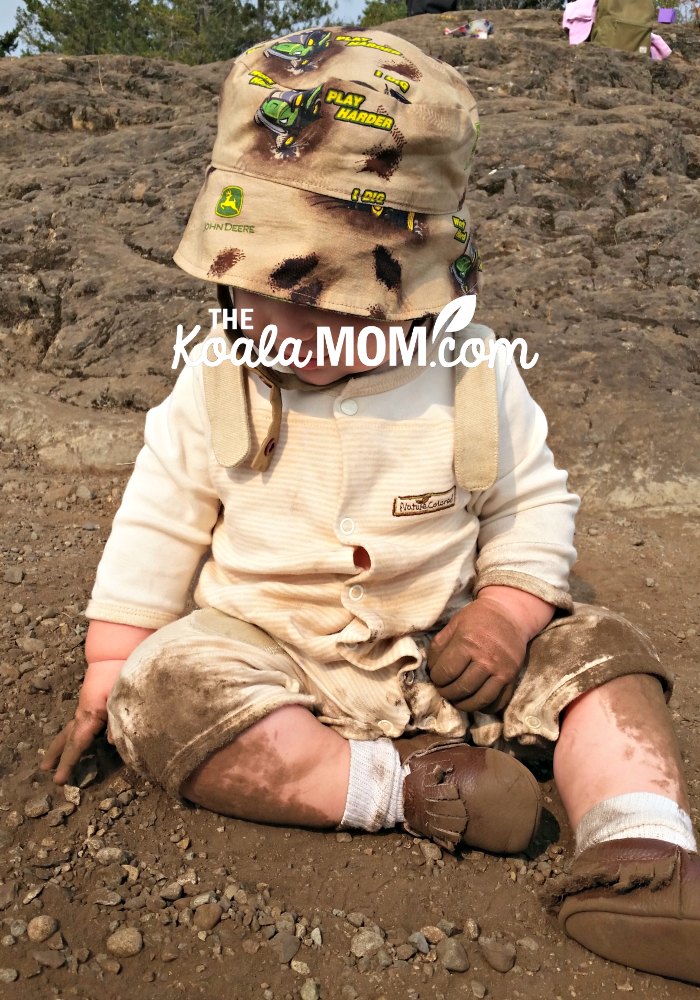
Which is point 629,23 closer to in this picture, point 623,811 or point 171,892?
point 623,811

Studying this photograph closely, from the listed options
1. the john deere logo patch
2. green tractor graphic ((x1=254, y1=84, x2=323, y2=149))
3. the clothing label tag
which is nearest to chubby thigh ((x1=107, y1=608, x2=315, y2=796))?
the clothing label tag

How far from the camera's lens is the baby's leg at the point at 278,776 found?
5.47 ft

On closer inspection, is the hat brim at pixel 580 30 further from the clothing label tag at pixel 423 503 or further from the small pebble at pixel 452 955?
the small pebble at pixel 452 955

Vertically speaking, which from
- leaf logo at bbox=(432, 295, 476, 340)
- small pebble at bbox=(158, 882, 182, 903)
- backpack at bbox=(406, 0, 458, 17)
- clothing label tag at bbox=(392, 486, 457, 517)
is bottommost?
small pebble at bbox=(158, 882, 182, 903)

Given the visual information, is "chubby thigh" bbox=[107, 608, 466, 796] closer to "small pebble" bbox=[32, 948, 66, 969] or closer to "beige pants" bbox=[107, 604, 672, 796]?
"beige pants" bbox=[107, 604, 672, 796]

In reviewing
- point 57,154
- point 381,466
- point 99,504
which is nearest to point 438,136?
point 381,466

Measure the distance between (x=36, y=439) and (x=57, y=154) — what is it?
8.01 ft

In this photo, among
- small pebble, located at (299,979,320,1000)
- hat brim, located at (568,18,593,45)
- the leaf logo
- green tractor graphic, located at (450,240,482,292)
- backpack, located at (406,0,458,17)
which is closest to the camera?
small pebble, located at (299,979,320,1000)

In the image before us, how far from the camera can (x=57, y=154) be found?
16.6ft

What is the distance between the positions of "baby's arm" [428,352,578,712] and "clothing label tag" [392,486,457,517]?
0.10m

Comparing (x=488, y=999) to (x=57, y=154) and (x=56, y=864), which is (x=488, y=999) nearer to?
(x=56, y=864)

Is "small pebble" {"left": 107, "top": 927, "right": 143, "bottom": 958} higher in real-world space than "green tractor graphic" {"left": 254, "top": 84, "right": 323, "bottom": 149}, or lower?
lower

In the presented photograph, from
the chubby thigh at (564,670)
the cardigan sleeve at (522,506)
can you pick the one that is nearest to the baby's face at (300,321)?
the cardigan sleeve at (522,506)

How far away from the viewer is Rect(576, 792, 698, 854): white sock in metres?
1.51
